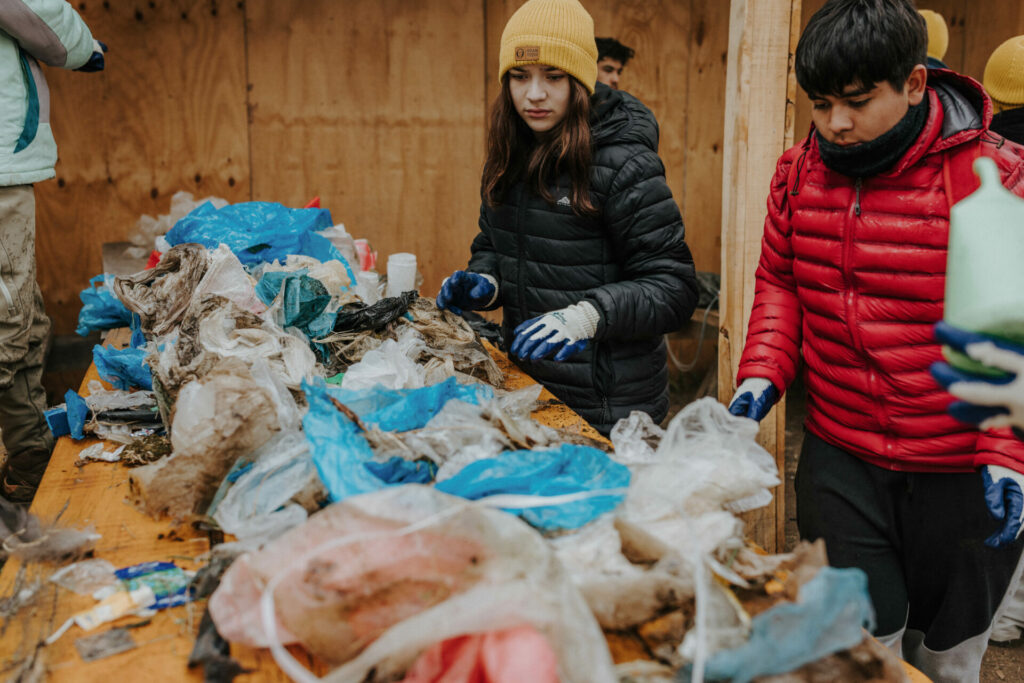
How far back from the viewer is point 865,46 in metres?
1.64

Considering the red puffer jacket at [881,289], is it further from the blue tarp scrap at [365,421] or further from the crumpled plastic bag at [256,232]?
the crumpled plastic bag at [256,232]

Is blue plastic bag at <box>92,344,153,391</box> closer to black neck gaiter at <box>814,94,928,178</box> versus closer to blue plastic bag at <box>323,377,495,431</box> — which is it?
blue plastic bag at <box>323,377,495,431</box>

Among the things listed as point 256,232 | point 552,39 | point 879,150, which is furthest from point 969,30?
point 256,232

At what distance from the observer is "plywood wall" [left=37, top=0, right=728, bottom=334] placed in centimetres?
449

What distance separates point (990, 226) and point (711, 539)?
2.05 feet

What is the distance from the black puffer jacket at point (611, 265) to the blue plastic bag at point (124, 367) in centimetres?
111

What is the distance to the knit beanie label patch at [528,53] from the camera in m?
2.42

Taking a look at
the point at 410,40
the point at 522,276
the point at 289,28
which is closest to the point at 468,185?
the point at 410,40

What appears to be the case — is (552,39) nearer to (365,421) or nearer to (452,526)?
(365,421)

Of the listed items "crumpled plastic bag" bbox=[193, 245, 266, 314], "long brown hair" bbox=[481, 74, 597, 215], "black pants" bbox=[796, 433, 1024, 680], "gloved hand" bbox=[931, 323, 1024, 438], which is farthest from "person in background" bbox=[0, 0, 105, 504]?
"gloved hand" bbox=[931, 323, 1024, 438]

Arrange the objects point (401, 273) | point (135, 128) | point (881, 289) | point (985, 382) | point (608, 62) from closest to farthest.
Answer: point (985, 382)
point (881, 289)
point (401, 273)
point (608, 62)
point (135, 128)

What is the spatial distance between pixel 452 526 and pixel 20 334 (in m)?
2.60

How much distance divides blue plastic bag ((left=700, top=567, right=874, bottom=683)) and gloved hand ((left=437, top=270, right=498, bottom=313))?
1645 millimetres

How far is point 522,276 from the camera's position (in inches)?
104
